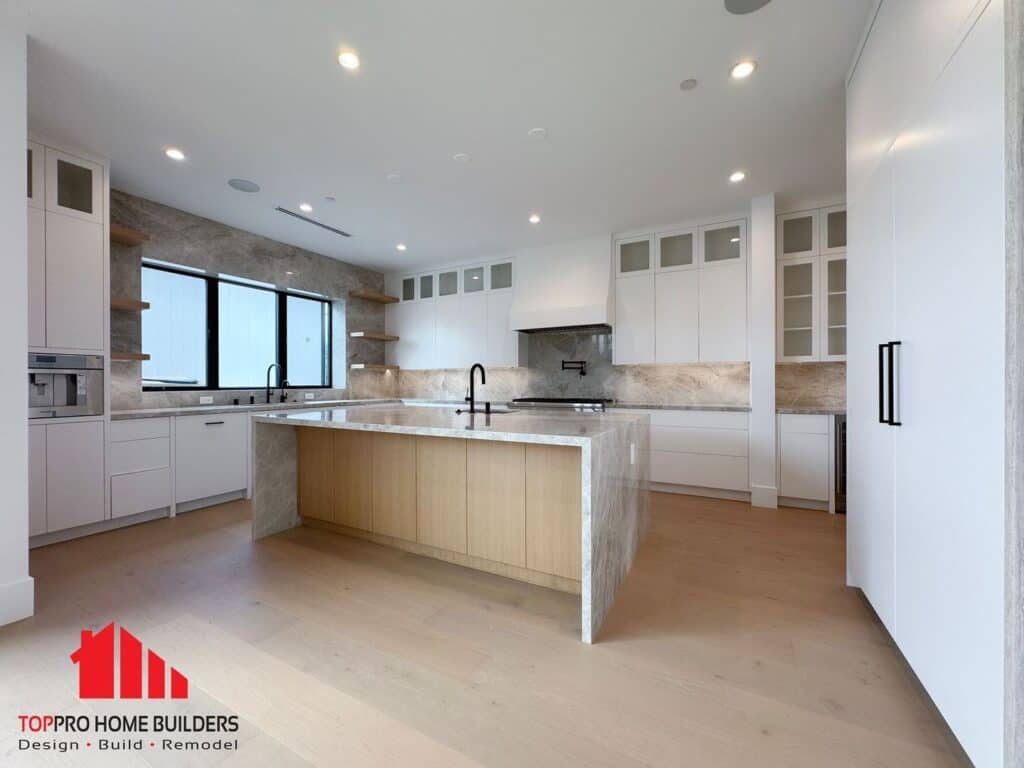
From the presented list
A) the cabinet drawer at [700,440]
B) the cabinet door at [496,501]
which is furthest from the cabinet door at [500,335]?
the cabinet door at [496,501]

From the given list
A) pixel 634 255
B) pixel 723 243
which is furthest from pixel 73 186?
pixel 723 243

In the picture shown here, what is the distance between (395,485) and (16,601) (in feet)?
5.53

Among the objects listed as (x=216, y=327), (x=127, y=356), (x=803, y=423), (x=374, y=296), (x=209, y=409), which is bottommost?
(x=803, y=423)

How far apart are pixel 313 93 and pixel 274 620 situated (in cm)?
267

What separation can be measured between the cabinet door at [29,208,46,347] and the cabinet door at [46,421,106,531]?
59 centimetres

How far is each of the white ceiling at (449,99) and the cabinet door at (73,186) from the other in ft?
0.49

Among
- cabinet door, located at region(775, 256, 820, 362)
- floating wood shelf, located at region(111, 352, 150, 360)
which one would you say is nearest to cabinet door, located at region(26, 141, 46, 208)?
floating wood shelf, located at region(111, 352, 150, 360)

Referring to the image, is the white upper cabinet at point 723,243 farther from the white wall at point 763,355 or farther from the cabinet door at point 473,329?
the cabinet door at point 473,329

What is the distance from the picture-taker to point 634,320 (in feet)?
14.9

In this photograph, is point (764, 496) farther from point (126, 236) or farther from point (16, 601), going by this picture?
point (126, 236)

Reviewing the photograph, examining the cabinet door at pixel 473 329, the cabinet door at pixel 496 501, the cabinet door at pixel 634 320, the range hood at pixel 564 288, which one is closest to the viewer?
the cabinet door at pixel 496 501

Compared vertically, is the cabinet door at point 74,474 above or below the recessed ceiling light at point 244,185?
below

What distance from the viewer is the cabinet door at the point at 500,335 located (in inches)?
207

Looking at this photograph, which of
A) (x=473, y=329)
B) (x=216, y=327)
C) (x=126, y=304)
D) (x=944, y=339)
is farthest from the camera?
(x=473, y=329)
